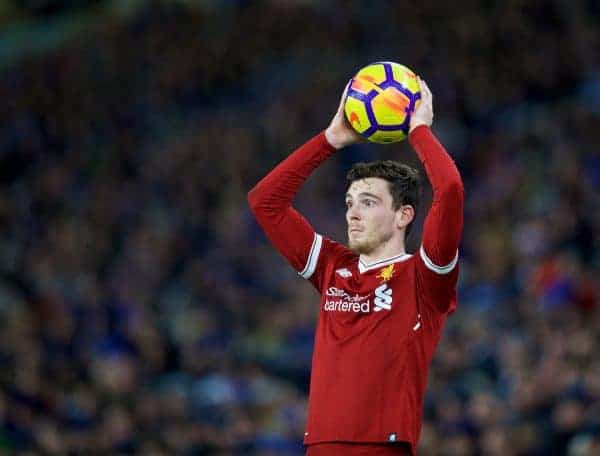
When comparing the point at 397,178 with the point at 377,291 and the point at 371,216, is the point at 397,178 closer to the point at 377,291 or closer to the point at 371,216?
the point at 371,216

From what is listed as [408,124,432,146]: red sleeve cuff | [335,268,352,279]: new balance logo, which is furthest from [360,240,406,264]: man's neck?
[408,124,432,146]: red sleeve cuff

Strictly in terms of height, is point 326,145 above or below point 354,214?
above

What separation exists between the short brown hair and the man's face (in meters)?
0.02

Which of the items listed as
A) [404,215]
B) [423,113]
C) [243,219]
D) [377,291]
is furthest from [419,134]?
[243,219]

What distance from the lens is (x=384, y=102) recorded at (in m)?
5.18

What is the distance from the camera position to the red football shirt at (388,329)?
4.84 metres

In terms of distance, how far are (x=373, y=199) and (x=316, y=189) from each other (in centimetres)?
796

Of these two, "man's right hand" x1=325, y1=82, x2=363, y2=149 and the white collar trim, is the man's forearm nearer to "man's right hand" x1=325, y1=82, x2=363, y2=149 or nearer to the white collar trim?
the white collar trim

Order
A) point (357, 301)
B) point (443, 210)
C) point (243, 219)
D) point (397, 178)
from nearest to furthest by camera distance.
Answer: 1. point (443, 210)
2. point (357, 301)
3. point (397, 178)
4. point (243, 219)

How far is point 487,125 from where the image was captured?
1286cm

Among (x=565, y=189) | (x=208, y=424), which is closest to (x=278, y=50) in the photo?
(x=565, y=189)

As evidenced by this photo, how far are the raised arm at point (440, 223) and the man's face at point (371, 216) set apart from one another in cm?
26

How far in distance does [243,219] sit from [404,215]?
8.35 m

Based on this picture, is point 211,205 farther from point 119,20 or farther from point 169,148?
point 119,20
